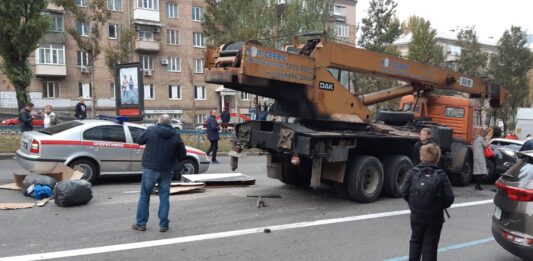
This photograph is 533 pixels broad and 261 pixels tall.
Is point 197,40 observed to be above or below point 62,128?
above

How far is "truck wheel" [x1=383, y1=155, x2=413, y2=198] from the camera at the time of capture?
9516 mm

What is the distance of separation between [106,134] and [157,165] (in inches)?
167

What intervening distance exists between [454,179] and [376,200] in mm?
3757

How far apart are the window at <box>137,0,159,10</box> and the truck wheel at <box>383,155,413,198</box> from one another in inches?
1540

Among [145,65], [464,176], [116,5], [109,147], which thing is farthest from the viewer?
[145,65]

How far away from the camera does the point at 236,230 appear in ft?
22.4

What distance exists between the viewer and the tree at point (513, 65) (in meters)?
32.7

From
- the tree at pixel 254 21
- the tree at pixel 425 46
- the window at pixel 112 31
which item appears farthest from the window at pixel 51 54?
the tree at pixel 425 46

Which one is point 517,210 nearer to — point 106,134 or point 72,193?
point 72,193

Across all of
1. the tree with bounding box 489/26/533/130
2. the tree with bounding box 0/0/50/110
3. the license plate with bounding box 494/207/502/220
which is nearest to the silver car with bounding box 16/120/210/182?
the tree with bounding box 0/0/50/110

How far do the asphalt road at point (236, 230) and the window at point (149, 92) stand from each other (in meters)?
36.6

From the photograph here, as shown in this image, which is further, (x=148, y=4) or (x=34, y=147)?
→ (x=148, y=4)

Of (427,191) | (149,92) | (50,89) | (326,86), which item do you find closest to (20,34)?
(326,86)

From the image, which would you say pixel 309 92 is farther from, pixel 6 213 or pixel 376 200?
pixel 6 213
